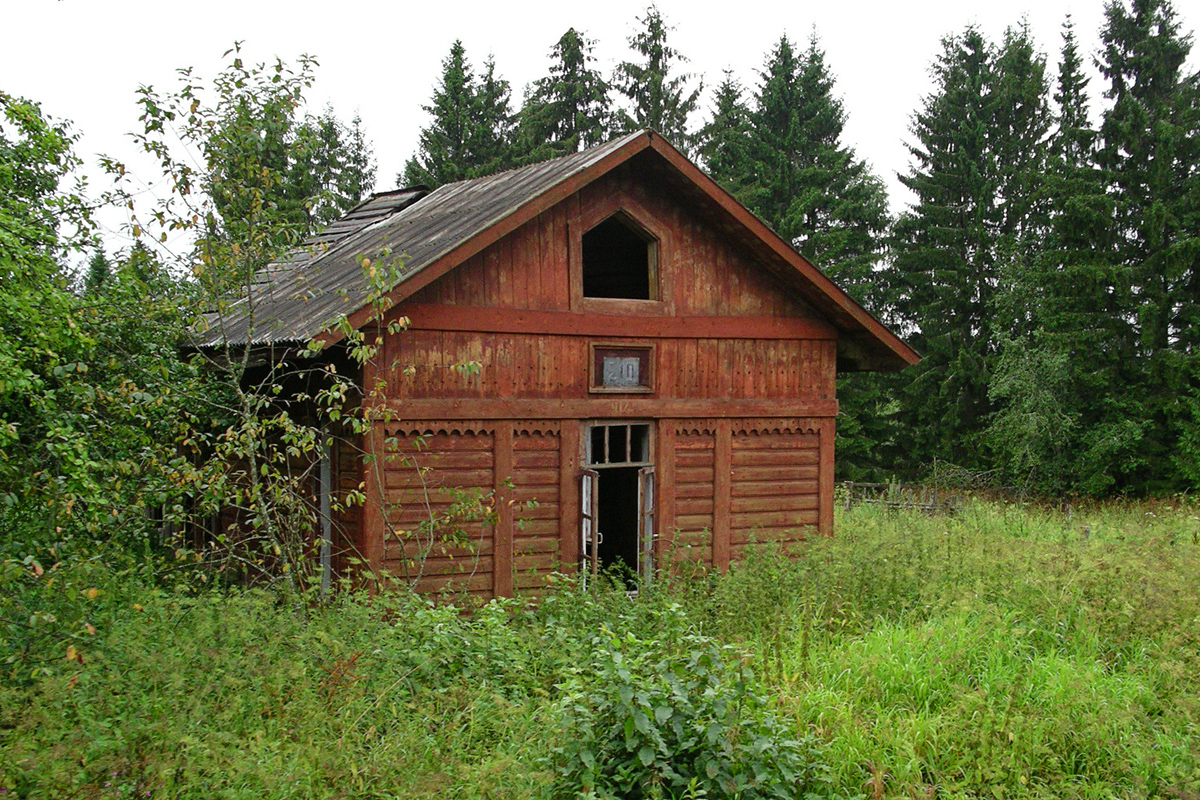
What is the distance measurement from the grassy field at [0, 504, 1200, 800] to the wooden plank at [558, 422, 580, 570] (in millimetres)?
2164

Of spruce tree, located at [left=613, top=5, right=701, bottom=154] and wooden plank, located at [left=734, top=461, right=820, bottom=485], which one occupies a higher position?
spruce tree, located at [left=613, top=5, right=701, bottom=154]

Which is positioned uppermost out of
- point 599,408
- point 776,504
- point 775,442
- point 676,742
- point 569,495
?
point 599,408

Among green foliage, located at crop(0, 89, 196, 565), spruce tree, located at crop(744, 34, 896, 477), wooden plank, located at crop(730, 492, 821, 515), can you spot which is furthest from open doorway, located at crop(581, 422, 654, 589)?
spruce tree, located at crop(744, 34, 896, 477)

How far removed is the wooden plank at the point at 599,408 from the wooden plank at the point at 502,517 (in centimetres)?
25

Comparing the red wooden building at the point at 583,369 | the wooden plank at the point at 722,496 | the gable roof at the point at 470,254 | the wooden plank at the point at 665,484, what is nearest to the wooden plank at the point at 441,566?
the red wooden building at the point at 583,369

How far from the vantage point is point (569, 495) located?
36.3 feet

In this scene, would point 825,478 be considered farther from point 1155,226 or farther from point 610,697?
point 1155,226

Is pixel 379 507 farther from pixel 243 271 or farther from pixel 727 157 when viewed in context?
pixel 727 157

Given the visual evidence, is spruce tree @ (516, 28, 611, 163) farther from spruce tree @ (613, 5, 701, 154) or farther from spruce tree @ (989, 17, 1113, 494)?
spruce tree @ (989, 17, 1113, 494)

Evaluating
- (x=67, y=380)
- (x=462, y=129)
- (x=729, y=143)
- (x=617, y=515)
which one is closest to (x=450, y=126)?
(x=462, y=129)

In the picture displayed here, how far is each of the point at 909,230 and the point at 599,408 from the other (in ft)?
81.6

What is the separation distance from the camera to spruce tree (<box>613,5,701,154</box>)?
112 ft

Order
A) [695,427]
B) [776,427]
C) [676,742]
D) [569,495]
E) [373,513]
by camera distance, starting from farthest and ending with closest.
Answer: [776,427], [695,427], [569,495], [373,513], [676,742]

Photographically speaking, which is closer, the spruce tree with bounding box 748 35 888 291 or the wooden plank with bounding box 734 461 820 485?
the wooden plank with bounding box 734 461 820 485
